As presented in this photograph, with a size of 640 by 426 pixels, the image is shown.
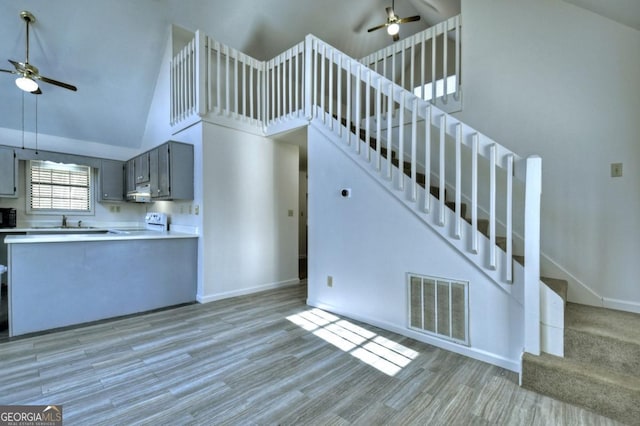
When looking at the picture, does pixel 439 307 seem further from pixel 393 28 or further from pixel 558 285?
pixel 393 28

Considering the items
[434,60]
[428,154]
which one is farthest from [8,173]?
[434,60]

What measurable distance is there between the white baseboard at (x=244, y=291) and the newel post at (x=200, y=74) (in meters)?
2.39

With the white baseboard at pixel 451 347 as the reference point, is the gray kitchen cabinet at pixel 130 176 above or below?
above

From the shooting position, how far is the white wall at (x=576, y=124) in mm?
2410

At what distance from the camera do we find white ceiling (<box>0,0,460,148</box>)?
12.9 feet

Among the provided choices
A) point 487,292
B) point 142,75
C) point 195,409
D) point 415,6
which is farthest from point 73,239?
point 415,6

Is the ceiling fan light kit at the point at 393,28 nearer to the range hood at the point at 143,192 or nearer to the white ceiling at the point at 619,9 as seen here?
the white ceiling at the point at 619,9

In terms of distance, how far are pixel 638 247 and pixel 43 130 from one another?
8066mm

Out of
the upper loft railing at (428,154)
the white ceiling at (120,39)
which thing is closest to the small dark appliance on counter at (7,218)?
the white ceiling at (120,39)

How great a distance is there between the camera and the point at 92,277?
120 inches

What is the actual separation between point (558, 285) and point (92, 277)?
178 inches

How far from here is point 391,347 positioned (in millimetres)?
2473

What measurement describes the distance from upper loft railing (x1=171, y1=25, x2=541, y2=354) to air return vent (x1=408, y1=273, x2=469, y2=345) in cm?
32

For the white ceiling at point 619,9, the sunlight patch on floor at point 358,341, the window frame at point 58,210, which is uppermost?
the white ceiling at point 619,9
